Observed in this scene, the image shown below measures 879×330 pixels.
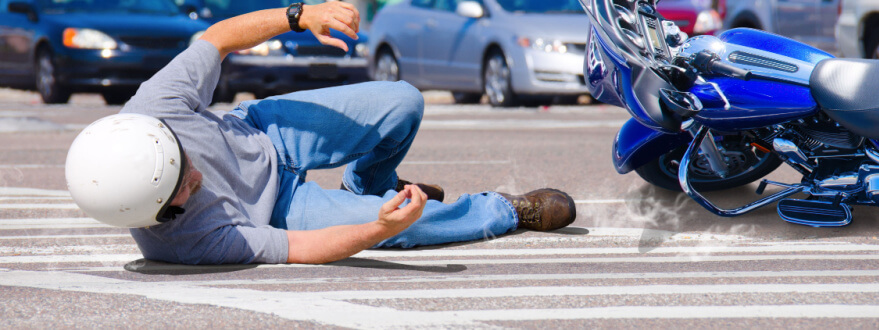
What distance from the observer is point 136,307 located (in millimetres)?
3574

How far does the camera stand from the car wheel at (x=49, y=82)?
1432 centimetres

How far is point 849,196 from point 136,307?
107 inches

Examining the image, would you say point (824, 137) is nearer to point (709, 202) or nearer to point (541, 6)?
point (709, 202)

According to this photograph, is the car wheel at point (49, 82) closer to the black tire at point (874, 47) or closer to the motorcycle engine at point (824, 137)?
the black tire at point (874, 47)

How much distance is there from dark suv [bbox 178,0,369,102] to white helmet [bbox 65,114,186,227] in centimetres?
1083

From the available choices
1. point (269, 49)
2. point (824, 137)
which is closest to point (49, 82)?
point (269, 49)

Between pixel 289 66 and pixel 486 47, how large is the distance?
2.74 m

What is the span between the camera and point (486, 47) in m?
13.7

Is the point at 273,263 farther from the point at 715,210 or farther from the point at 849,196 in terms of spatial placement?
the point at 849,196

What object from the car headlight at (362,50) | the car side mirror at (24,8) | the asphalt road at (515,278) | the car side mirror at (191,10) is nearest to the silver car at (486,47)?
the car headlight at (362,50)

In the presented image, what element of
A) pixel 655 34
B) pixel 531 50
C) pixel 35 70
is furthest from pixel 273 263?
pixel 35 70

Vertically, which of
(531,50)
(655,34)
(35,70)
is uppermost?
(655,34)

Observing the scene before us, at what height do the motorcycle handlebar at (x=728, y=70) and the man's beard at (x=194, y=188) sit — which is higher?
the motorcycle handlebar at (x=728, y=70)

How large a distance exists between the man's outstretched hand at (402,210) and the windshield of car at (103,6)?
11.5 metres
